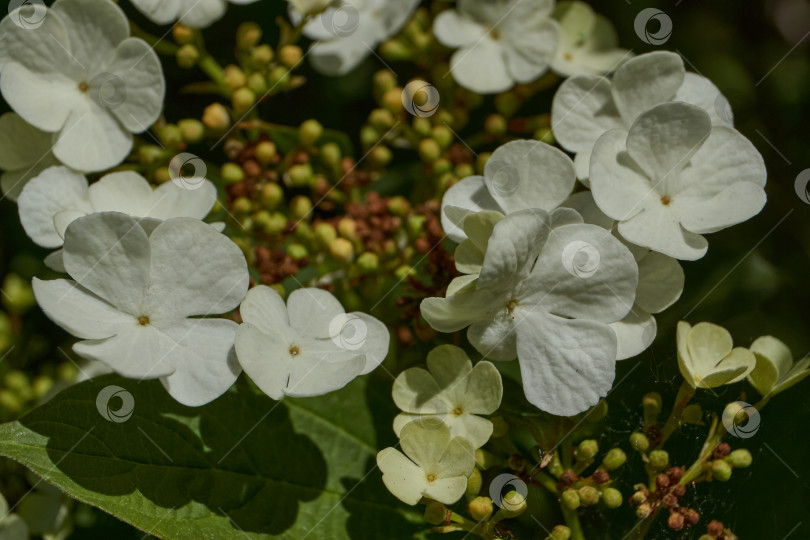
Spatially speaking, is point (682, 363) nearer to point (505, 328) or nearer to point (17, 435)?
point (505, 328)

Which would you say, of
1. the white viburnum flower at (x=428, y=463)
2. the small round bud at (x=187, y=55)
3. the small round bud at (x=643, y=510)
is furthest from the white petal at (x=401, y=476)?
the small round bud at (x=187, y=55)

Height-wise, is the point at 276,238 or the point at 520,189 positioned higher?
the point at 520,189

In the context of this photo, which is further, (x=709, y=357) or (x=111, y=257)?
(x=709, y=357)

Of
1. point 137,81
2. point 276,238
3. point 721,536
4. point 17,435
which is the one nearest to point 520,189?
point 276,238

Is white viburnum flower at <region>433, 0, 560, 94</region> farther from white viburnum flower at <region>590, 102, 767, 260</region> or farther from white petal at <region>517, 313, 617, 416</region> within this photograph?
white petal at <region>517, 313, 617, 416</region>

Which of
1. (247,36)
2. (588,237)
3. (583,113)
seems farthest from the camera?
(247,36)

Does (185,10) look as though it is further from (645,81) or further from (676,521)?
(676,521)

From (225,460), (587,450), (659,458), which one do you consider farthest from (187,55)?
(659,458)

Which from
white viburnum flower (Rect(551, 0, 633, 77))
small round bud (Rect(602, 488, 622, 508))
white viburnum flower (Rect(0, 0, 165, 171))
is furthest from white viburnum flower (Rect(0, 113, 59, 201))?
small round bud (Rect(602, 488, 622, 508))
